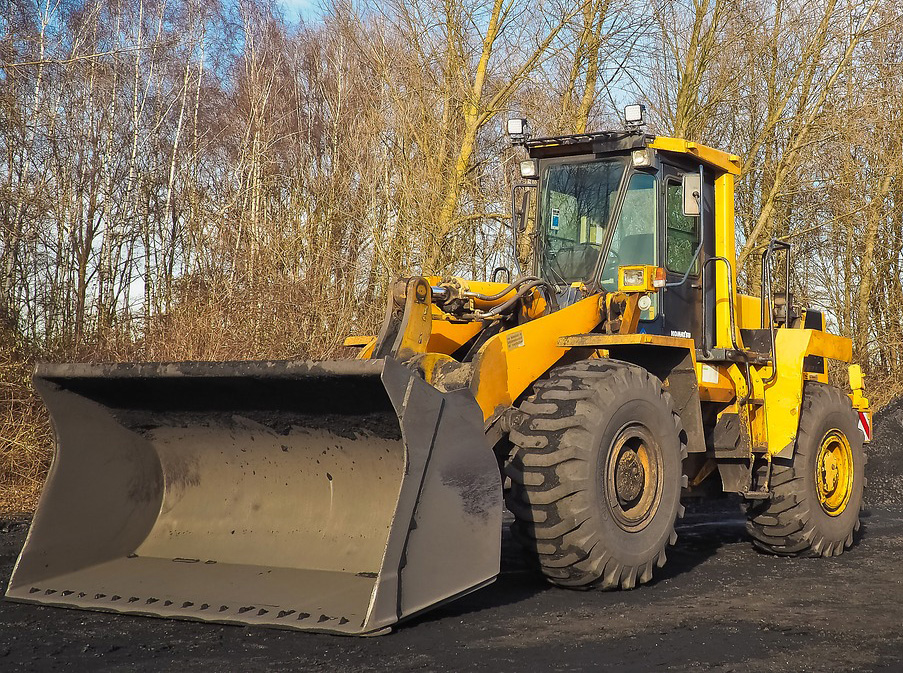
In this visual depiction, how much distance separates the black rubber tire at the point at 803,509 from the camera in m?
7.24

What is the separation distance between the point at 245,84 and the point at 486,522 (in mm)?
15111

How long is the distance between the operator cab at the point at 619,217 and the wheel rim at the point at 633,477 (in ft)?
3.49

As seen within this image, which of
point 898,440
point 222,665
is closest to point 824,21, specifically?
point 898,440

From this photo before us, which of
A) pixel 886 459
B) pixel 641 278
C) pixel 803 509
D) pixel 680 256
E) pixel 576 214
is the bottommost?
pixel 886 459

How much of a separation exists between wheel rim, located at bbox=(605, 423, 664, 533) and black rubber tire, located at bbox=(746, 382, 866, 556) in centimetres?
188

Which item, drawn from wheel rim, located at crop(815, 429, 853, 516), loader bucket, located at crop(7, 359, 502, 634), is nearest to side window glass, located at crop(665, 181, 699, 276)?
wheel rim, located at crop(815, 429, 853, 516)

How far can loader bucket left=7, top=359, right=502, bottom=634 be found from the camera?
4.50 m

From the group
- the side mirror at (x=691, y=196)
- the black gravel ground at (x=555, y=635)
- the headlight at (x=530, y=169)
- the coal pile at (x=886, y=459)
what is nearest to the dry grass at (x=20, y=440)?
the black gravel ground at (x=555, y=635)

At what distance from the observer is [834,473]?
7.78m

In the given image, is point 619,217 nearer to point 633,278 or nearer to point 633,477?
point 633,278

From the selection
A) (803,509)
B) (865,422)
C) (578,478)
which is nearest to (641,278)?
(578,478)

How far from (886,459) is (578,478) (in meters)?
9.08

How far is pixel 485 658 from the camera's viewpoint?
409cm

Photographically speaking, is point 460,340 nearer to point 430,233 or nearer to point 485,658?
point 485,658
